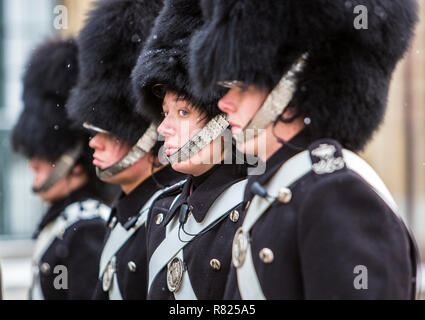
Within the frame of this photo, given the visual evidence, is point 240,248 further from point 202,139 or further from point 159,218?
point 159,218

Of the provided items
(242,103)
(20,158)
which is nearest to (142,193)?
(242,103)

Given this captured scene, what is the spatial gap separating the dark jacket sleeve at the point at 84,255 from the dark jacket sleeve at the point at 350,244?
6.93 feet

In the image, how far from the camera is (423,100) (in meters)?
8.55

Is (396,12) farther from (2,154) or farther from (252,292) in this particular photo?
(2,154)

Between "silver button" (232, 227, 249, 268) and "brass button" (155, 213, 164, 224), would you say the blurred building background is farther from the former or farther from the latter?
"silver button" (232, 227, 249, 268)

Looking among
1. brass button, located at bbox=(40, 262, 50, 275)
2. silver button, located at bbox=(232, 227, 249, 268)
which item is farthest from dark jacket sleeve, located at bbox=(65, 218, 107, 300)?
silver button, located at bbox=(232, 227, 249, 268)

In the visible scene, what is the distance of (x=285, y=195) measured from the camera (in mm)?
1835

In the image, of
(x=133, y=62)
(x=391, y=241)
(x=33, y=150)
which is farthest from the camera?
(x=33, y=150)

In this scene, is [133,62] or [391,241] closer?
[391,241]

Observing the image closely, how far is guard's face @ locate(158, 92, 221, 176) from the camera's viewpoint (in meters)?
2.59

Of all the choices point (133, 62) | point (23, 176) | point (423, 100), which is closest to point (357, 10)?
point (133, 62)

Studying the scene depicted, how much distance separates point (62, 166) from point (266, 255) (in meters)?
2.85

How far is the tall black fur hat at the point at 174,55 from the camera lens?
2602 millimetres

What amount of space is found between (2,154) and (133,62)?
6102 millimetres
